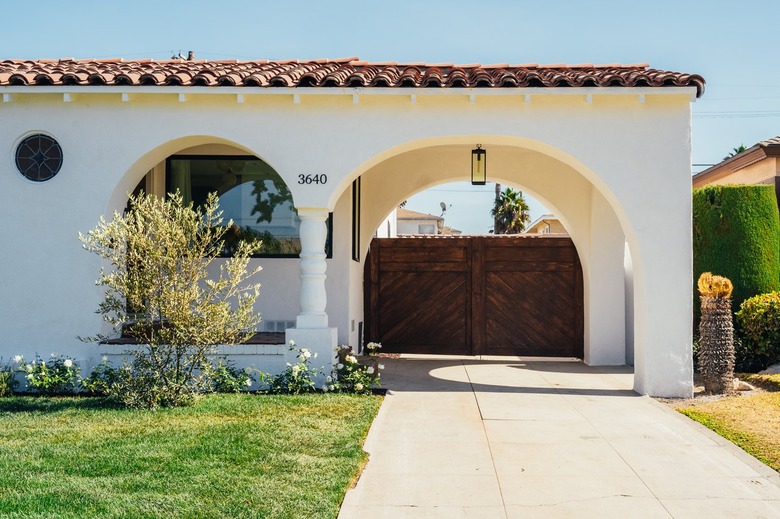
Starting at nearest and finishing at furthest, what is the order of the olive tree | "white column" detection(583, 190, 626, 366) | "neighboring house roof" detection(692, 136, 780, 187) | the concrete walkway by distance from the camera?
the concrete walkway, the olive tree, "white column" detection(583, 190, 626, 366), "neighboring house roof" detection(692, 136, 780, 187)

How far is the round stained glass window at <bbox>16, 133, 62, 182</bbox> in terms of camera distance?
30.2 ft

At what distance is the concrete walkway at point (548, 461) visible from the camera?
5.00 meters

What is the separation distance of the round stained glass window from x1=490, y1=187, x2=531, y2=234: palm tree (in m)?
31.7

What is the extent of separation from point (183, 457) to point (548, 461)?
116 inches

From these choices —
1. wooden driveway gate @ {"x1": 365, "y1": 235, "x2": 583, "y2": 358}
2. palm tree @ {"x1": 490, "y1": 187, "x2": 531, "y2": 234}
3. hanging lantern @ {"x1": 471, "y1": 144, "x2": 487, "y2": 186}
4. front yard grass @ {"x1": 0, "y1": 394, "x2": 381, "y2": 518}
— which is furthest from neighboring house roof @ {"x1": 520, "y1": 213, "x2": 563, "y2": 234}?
front yard grass @ {"x1": 0, "y1": 394, "x2": 381, "y2": 518}

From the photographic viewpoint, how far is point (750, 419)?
7.51 m

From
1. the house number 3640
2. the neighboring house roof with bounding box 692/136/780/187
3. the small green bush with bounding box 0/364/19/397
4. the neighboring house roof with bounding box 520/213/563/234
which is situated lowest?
the small green bush with bounding box 0/364/19/397

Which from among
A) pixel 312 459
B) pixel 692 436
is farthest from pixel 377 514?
pixel 692 436

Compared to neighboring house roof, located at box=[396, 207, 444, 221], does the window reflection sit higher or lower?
lower

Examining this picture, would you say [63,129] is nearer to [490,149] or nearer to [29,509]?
[29,509]

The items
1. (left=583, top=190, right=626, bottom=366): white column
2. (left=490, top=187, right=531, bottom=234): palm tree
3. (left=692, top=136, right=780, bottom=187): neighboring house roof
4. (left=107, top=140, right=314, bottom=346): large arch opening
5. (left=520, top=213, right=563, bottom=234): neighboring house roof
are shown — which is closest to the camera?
(left=107, top=140, right=314, bottom=346): large arch opening

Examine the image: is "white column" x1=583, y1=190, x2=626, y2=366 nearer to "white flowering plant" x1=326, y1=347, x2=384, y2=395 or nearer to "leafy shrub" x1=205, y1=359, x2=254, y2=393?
"white flowering plant" x1=326, y1=347, x2=384, y2=395

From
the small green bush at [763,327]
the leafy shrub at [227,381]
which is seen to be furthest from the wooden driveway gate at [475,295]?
the leafy shrub at [227,381]

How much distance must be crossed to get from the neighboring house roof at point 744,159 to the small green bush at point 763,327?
3194 millimetres
